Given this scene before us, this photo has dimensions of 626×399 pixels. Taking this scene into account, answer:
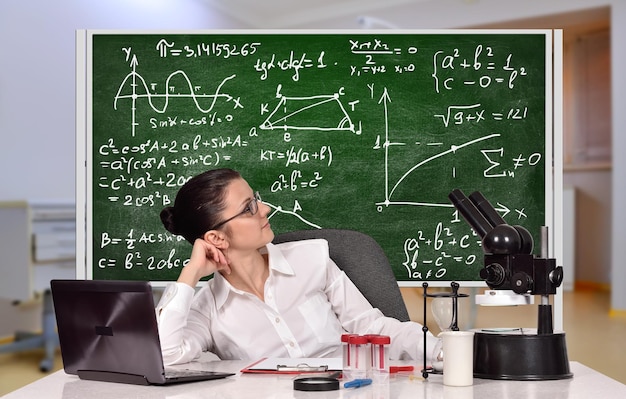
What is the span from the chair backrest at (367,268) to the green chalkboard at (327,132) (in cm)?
67

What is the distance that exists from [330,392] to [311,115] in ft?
5.74

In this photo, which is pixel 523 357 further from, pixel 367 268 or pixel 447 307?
pixel 367 268

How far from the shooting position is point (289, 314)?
2006mm

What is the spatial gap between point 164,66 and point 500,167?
1303 mm

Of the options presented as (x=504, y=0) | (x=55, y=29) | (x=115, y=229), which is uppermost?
(x=504, y=0)

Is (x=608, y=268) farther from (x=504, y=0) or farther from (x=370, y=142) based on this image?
(x=370, y=142)

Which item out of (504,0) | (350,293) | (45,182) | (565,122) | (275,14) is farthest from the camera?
(565,122)

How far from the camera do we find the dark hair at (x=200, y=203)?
1.97m

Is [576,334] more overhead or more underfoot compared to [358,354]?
more underfoot

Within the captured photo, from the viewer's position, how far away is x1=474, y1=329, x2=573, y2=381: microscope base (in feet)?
4.54

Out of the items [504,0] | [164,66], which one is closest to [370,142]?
[164,66]

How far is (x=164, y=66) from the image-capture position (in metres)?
2.91

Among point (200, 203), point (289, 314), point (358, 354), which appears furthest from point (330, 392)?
point (200, 203)

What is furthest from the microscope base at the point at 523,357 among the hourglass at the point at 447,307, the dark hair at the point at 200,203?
the dark hair at the point at 200,203
